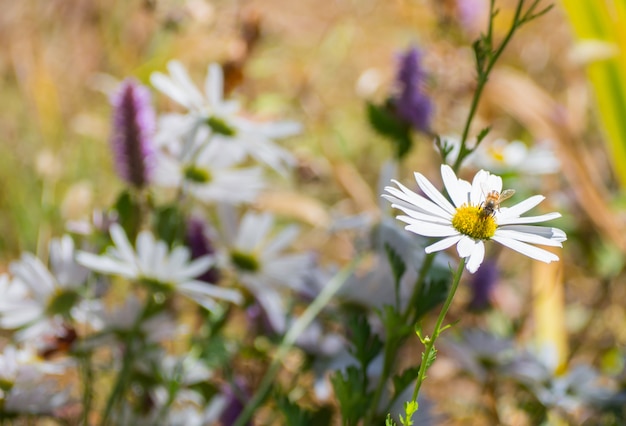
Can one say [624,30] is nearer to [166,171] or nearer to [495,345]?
[495,345]

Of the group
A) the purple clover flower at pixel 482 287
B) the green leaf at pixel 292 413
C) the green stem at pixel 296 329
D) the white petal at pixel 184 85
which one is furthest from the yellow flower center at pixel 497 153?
the green leaf at pixel 292 413

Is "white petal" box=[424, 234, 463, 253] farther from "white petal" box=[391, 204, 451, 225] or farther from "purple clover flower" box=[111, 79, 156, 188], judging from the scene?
"purple clover flower" box=[111, 79, 156, 188]

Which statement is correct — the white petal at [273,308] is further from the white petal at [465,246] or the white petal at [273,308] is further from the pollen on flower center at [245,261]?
Answer: the white petal at [465,246]

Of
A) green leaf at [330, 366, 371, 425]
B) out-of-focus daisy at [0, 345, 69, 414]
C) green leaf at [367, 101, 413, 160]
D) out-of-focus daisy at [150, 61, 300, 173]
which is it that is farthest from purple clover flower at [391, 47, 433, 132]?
out-of-focus daisy at [0, 345, 69, 414]

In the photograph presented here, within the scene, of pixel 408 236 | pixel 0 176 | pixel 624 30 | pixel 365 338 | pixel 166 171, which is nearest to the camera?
pixel 365 338

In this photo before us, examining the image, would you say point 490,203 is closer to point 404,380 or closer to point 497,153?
point 404,380

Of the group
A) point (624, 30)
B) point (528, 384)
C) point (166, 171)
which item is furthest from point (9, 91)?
point (528, 384)
